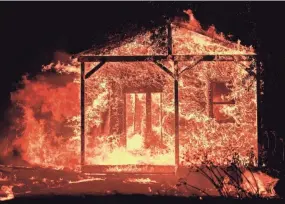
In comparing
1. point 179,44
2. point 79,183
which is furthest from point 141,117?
point 79,183

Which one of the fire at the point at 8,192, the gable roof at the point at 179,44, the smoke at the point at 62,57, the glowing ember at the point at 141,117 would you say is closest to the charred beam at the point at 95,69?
the gable roof at the point at 179,44

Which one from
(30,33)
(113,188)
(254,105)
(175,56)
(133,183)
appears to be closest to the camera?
(113,188)

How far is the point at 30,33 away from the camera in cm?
2036

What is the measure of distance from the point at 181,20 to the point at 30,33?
8030mm

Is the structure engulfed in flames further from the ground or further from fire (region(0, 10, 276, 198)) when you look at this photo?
the ground

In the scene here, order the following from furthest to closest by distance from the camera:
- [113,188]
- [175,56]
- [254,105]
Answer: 1. [254,105]
2. [175,56]
3. [113,188]

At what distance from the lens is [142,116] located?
16.8 m

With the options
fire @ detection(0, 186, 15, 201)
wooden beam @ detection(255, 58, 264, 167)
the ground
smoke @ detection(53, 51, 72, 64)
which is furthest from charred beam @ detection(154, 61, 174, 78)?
fire @ detection(0, 186, 15, 201)

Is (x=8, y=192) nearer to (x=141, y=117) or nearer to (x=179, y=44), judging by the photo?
(x=141, y=117)

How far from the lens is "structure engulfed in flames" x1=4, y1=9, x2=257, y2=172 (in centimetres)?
1617

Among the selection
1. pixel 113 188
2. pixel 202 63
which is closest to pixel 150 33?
pixel 202 63

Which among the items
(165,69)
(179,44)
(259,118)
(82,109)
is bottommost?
(259,118)

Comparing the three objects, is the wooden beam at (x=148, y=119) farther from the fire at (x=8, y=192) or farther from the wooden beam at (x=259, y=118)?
the fire at (x=8, y=192)

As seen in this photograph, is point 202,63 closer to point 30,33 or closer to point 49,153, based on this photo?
point 49,153
